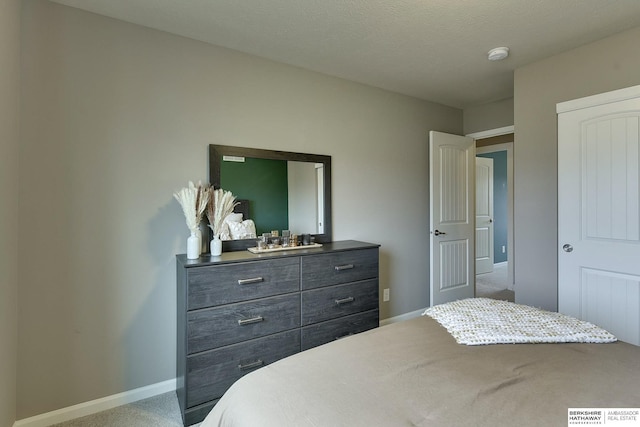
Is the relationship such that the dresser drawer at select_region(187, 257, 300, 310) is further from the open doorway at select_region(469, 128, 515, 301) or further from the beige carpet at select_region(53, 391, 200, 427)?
the open doorway at select_region(469, 128, 515, 301)

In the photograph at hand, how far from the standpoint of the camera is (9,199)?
1603 millimetres

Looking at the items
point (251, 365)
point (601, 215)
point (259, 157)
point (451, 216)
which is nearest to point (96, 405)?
point (251, 365)

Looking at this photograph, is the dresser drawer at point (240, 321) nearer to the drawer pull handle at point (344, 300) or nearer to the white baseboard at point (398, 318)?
the drawer pull handle at point (344, 300)

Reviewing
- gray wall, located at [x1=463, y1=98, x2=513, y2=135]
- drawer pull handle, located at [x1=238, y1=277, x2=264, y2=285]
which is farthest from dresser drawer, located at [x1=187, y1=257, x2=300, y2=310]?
gray wall, located at [x1=463, y1=98, x2=513, y2=135]

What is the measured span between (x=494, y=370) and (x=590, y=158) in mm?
2119

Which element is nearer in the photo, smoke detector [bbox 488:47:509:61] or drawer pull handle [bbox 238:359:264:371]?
drawer pull handle [bbox 238:359:264:371]

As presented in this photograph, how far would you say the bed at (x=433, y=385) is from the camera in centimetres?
83

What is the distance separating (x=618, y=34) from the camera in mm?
2195

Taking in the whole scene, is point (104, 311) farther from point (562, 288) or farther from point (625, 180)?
point (625, 180)

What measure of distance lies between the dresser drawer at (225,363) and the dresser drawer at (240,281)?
297 mm

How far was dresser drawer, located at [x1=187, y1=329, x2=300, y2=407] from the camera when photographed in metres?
1.83

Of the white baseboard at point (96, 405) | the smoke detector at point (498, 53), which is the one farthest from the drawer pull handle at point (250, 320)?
the smoke detector at point (498, 53)

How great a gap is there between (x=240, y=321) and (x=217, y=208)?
0.76 metres

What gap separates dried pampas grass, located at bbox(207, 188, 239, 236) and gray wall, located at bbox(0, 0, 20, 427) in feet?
3.26
